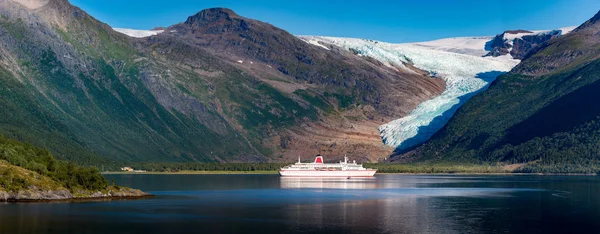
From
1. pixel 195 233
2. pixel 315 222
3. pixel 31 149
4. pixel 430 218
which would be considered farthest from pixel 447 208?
pixel 31 149

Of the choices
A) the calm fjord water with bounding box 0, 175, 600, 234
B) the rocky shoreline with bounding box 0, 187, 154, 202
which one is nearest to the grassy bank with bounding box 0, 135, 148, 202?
the rocky shoreline with bounding box 0, 187, 154, 202

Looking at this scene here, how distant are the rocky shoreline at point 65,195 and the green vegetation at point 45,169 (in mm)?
1062

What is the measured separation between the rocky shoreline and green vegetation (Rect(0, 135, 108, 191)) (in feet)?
3.48

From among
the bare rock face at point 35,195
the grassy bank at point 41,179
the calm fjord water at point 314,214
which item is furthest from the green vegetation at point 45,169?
the calm fjord water at point 314,214

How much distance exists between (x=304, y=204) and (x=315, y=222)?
108ft

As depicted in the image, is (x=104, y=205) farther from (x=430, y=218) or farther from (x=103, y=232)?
(x=430, y=218)

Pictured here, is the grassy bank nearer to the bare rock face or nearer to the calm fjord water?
the bare rock face

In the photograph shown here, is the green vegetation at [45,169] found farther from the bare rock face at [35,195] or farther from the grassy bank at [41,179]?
the bare rock face at [35,195]

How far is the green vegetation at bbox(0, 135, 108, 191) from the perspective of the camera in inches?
5408

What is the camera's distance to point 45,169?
461 ft

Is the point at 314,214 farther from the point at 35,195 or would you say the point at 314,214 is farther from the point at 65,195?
the point at 35,195

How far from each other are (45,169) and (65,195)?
568 cm

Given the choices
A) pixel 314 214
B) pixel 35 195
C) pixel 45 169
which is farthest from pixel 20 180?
pixel 314 214

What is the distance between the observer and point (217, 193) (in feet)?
587
